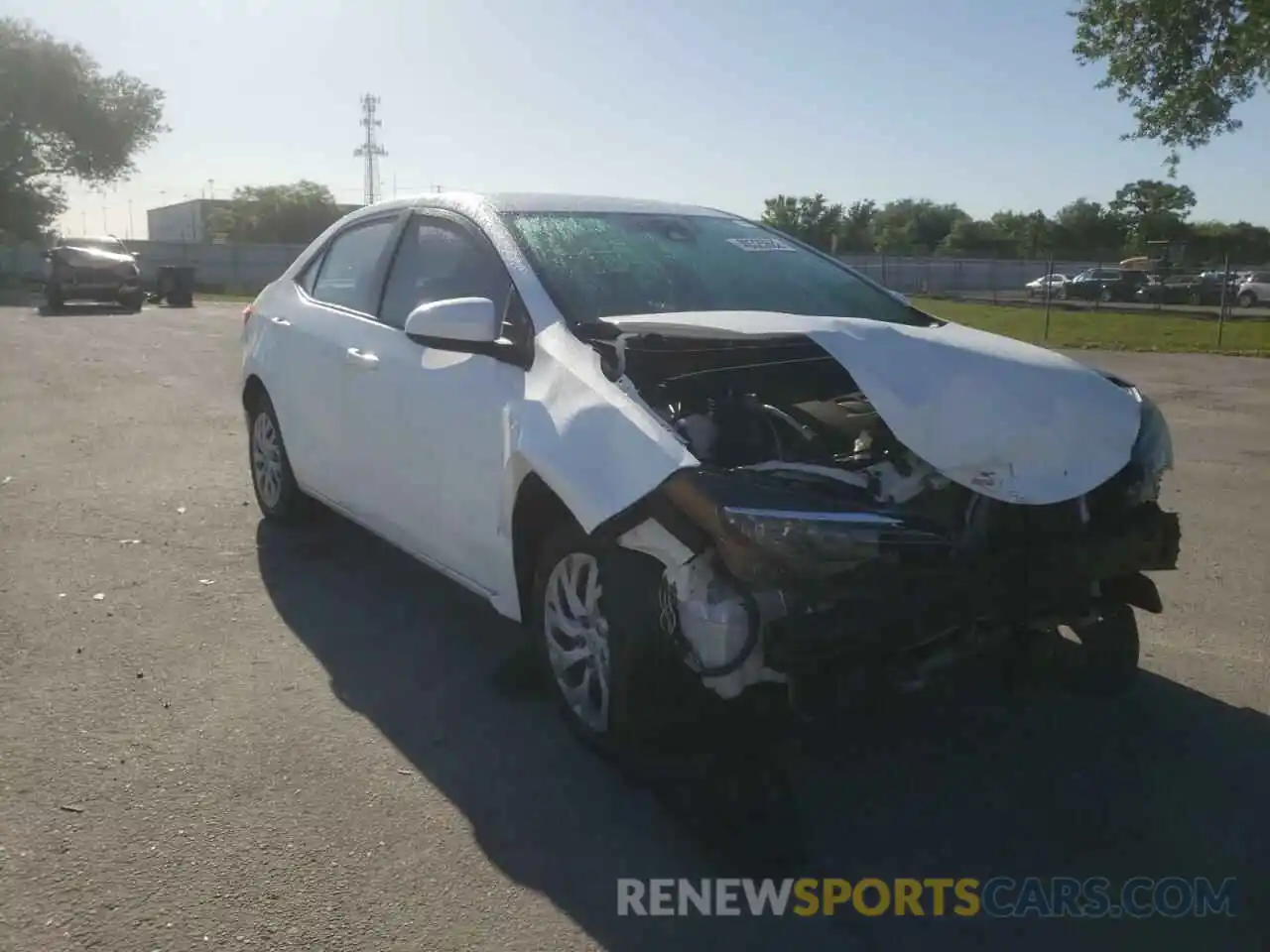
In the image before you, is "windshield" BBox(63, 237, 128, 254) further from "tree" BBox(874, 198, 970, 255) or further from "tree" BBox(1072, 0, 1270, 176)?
"tree" BBox(874, 198, 970, 255)

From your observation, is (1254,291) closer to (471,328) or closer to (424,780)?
(471,328)

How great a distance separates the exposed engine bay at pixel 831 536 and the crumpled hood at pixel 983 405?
0.10 m

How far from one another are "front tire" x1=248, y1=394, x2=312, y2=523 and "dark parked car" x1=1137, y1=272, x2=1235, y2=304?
3777 cm

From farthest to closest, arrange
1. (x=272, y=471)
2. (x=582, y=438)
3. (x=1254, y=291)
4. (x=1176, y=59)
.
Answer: (x=1254, y=291), (x=1176, y=59), (x=272, y=471), (x=582, y=438)

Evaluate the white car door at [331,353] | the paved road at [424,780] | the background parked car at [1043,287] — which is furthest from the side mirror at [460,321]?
the background parked car at [1043,287]

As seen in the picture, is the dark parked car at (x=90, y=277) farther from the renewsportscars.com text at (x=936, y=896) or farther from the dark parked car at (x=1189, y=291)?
the dark parked car at (x=1189, y=291)

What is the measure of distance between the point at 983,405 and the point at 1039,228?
82.4m

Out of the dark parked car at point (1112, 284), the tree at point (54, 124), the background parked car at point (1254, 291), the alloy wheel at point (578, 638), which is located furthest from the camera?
the tree at point (54, 124)

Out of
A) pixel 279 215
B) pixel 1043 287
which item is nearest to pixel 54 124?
pixel 279 215

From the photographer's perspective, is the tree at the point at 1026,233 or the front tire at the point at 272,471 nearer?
the front tire at the point at 272,471

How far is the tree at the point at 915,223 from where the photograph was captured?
258 ft

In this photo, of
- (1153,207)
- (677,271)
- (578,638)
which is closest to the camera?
(578,638)

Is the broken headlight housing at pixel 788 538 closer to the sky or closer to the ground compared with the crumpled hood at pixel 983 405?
closer to the ground

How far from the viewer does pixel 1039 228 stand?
79.8 meters
